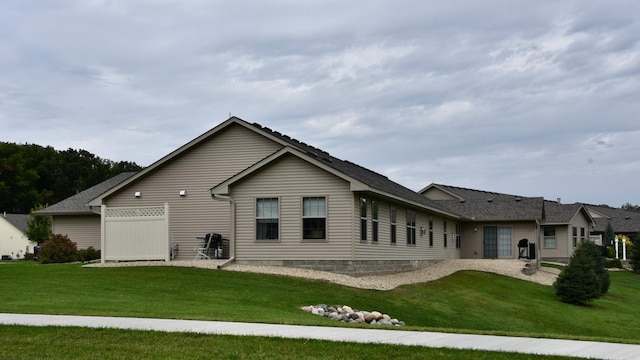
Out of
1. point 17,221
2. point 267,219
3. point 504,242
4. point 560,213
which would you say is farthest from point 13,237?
point 267,219

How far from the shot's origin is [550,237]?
4531 centimetres

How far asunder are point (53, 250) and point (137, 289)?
13334 millimetres

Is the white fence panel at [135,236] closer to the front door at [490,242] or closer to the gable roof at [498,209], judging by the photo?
the gable roof at [498,209]

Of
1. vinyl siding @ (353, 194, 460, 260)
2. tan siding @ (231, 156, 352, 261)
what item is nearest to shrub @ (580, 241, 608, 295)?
vinyl siding @ (353, 194, 460, 260)

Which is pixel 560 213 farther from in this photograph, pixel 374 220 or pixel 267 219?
pixel 267 219

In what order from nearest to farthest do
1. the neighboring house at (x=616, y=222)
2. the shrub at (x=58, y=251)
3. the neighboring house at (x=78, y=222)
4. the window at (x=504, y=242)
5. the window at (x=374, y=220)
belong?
the window at (x=374, y=220)
the shrub at (x=58, y=251)
the neighboring house at (x=78, y=222)
the window at (x=504, y=242)
the neighboring house at (x=616, y=222)

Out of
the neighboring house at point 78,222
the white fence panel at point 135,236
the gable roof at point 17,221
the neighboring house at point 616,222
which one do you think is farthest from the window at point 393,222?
the gable roof at point 17,221

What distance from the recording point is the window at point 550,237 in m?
45.2

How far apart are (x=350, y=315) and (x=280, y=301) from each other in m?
1.96

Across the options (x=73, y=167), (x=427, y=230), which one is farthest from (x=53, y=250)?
(x=73, y=167)

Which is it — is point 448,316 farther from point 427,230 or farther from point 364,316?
point 427,230

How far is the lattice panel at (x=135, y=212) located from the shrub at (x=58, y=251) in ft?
22.0

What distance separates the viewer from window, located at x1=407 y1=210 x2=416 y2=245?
31172 millimetres

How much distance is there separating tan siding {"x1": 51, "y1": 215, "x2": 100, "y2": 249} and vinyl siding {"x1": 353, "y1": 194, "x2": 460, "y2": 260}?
15432 mm
